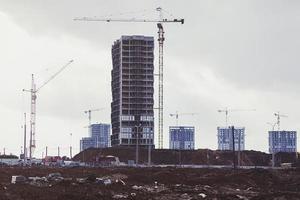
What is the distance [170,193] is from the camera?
63469mm

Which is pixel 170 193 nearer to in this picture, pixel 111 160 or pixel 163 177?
pixel 163 177

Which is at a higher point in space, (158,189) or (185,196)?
(185,196)

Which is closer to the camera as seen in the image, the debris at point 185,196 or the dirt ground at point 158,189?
the dirt ground at point 158,189

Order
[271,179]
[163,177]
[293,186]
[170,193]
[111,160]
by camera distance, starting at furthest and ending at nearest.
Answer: [111,160], [271,179], [163,177], [293,186], [170,193]

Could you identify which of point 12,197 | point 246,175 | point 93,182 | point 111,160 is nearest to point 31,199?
point 12,197

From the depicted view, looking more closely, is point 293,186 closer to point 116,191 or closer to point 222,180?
point 222,180

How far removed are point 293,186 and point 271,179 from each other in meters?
13.0

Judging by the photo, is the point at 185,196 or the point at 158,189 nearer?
the point at 185,196

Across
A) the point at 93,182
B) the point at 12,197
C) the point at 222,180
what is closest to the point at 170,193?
the point at 93,182

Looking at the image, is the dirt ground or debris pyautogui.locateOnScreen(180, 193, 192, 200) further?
debris pyautogui.locateOnScreen(180, 193, 192, 200)

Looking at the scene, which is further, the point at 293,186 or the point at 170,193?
the point at 293,186

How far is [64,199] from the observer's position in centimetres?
4866


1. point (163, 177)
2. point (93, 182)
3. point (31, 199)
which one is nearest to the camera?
point (31, 199)

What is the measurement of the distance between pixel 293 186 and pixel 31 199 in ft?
173
